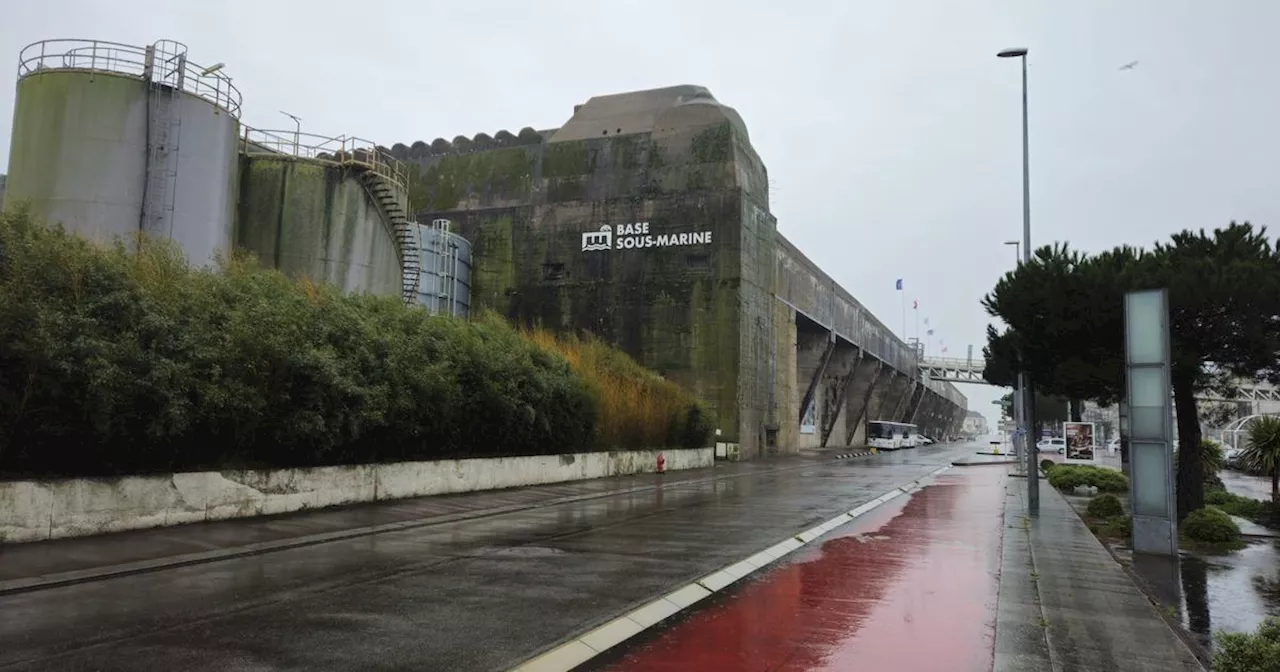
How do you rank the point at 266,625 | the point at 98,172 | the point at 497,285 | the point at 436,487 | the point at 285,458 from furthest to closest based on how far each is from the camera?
the point at 497,285
the point at 98,172
the point at 436,487
the point at 285,458
the point at 266,625

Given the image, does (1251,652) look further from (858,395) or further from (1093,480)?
(858,395)

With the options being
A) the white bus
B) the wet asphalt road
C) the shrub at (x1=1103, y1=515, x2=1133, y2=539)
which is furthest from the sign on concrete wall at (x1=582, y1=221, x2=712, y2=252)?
the white bus

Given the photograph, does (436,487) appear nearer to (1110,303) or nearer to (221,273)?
(221,273)

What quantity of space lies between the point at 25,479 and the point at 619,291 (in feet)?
121

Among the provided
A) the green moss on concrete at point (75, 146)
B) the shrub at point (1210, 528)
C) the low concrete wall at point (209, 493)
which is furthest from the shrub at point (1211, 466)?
the green moss on concrete at point (75, 146)

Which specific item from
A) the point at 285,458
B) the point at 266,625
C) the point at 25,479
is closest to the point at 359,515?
the point at 285,458

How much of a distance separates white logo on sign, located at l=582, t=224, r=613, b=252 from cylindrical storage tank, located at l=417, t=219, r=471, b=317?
7.56 m

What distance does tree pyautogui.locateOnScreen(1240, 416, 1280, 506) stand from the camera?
17719 mm

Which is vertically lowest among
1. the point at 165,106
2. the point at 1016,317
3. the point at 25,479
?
the point at 25,479

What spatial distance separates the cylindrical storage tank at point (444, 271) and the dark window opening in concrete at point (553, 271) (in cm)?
502

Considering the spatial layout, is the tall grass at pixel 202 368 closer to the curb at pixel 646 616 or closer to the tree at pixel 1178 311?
the curb at pixel 646 616

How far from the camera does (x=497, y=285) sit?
49438 mm

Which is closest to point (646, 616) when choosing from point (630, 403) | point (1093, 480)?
point (1093, 480)

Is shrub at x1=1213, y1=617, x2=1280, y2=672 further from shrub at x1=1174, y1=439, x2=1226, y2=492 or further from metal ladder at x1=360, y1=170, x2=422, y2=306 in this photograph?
metal ladder at x1=360, y1=170, x2=422, y2=306
